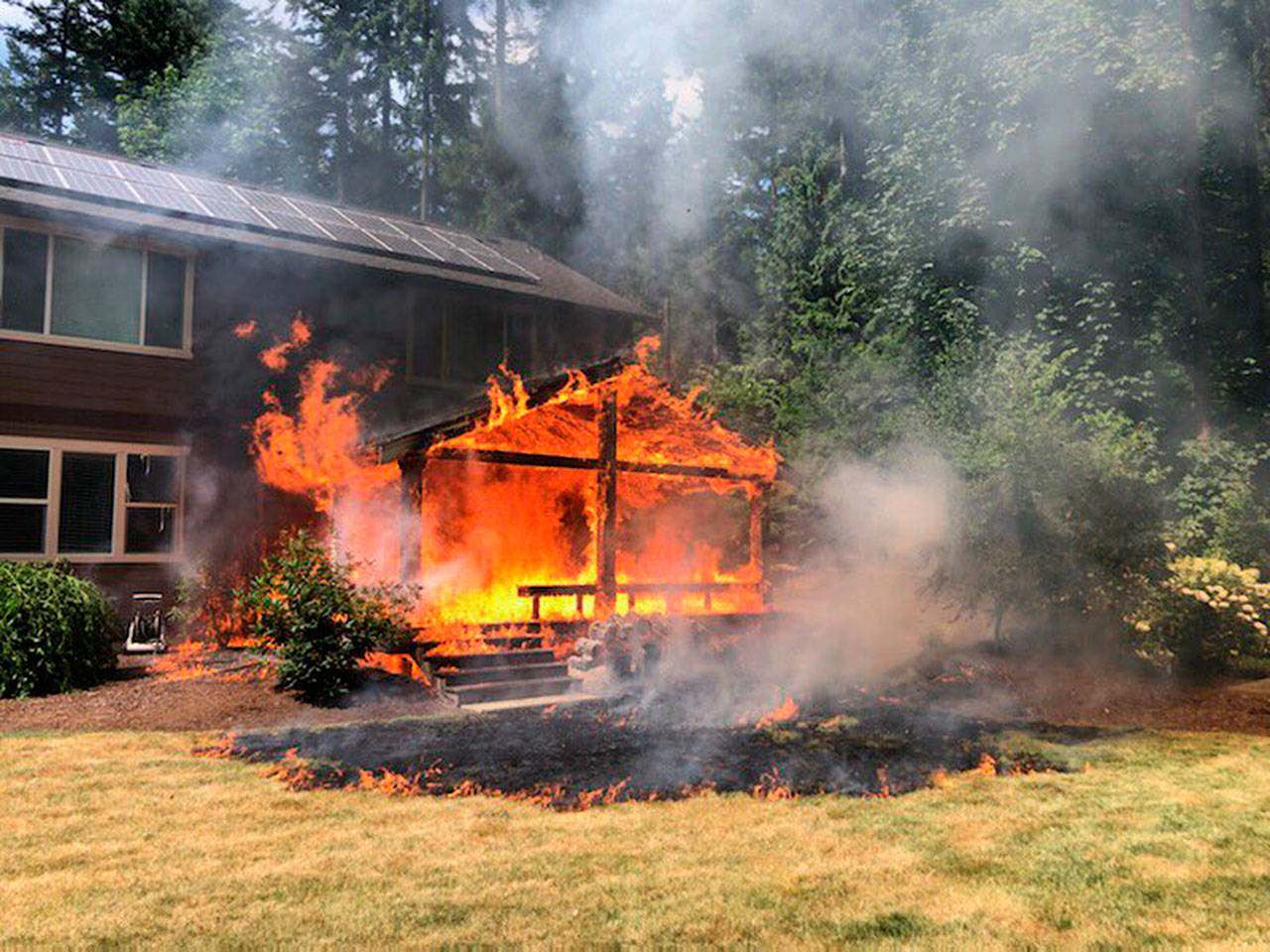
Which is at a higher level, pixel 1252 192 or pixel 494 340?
pixel 1252 192

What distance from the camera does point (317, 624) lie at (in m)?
9.44

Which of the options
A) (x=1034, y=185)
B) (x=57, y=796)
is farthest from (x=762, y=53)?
(x=57, y=796)

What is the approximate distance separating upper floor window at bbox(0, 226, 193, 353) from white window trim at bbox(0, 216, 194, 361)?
1 centimetres

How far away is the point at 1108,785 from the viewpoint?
22.1 ft

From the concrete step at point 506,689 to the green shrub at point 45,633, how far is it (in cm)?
377

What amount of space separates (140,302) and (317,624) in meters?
6.38

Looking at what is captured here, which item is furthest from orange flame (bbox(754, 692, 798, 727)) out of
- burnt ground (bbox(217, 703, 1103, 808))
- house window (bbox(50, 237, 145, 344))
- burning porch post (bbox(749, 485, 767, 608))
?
house window (bbox(50, 237, 145, 344))

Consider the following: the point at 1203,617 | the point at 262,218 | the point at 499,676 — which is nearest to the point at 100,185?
the point at 262,218

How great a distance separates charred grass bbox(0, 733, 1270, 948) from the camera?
4027mm

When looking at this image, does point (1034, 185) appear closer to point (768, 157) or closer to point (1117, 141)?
point (1117, 141)

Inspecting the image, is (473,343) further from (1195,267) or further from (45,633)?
(1195,267)

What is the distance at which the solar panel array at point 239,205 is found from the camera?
12820 mm

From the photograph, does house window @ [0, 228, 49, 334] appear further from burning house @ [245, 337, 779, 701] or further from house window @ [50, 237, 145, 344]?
burning house @ [245, 337, 779, 701]

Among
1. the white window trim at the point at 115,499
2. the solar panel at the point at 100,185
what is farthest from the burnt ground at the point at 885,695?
the solar panel at the point at 100,185
